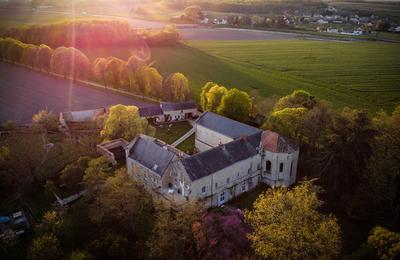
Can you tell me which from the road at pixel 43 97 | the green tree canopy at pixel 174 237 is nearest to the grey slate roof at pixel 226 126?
the green tree canopy at pixel 174 237

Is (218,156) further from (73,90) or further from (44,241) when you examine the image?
(73,90)

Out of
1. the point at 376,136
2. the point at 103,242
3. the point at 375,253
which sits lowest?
the point at 103,242

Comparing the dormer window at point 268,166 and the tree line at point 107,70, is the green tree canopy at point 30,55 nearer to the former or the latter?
the tree line at point 107,70

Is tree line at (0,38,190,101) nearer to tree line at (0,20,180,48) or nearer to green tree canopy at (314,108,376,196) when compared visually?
tree line at (0,20,180,48)

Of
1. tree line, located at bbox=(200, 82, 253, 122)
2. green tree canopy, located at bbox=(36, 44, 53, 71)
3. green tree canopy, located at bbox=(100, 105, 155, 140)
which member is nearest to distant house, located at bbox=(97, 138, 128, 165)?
green tree canopy, located at bbox=(100, 105, 155, 140)

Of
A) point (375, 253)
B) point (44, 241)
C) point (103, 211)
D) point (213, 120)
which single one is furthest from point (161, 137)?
point (375, 253)
